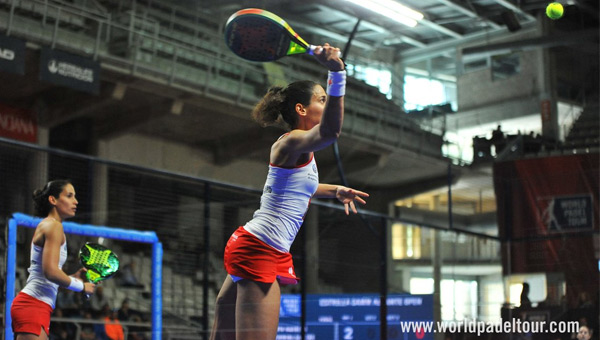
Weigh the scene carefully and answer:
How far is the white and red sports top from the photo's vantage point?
126 inches

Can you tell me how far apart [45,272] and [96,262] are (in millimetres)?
571

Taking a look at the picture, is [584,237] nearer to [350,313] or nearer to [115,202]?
[350,313]

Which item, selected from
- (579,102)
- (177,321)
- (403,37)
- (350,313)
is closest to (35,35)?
(177,321)

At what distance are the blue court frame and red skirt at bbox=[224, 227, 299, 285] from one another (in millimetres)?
2965

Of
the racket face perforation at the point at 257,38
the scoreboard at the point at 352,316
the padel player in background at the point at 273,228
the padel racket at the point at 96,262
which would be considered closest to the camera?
the padel player in background at the point at 273,228

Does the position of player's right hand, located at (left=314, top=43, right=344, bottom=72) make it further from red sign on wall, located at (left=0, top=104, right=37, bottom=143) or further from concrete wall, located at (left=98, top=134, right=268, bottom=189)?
concrete wall, located at (left=98, top=134, right=268, bottom=189)

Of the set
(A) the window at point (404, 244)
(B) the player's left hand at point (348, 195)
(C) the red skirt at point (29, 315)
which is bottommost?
(C) the red skirt at point (29, 315)

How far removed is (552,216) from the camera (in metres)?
8.85

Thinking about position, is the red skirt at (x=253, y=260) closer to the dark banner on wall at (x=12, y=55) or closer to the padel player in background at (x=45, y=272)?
the padel player in background at (x=45, y=272)

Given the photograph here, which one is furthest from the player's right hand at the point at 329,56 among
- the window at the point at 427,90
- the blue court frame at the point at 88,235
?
the window at the point at 427,90

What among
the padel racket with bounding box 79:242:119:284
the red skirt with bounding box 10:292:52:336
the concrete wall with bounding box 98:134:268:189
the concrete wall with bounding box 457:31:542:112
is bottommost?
the red skirt with bounding box 10:292:52:336

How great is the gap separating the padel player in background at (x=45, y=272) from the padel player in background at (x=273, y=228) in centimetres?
147

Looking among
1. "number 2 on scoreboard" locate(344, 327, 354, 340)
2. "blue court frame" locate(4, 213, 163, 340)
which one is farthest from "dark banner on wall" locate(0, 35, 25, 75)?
"number 2 on scoreboard" locate(344, 327, 354, 340)

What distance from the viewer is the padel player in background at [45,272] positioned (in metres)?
4.41
